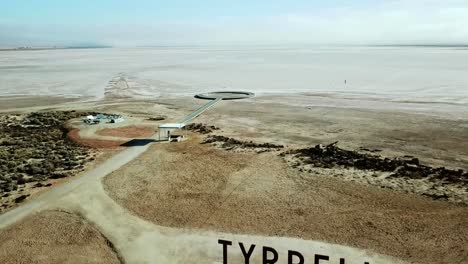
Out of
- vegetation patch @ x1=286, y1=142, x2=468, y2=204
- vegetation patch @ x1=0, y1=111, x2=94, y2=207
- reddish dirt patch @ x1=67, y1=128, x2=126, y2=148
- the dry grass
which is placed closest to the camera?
the dry grass

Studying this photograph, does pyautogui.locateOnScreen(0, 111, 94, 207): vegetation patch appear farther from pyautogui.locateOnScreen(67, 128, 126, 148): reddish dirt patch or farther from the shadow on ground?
the shadow on ground

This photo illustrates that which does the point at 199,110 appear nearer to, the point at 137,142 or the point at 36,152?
the point at 137,142

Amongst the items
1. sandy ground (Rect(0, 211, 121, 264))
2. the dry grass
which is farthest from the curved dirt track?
the dry grass

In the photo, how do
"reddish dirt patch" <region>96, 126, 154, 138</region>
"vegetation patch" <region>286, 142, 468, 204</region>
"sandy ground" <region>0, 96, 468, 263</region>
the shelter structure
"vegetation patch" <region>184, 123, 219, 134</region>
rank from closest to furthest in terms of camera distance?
1. "sandy ground" <region>0, 96, 468, 263</region>
2. "vegetation patch" <region>286, 142, 468, 204</region>
3. the shelter structure
4. "reddish dirt patch" <region>96, 126, 154, 138</region>
5. "vegetation patch" <region>184, 123, 219, 134</region>

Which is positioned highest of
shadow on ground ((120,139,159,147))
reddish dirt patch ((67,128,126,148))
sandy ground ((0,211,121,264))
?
shadow on ground ((120,139,159,147))

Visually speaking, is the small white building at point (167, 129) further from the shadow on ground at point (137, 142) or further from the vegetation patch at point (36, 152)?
the vegetation patch at point (36, 152)

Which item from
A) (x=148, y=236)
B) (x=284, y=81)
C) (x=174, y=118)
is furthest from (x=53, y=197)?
(x=284, y=81)

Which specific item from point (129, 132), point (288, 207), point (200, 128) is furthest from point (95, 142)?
point (288, 207)
